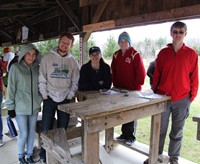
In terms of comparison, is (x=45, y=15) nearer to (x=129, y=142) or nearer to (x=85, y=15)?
(x=85, y=15)

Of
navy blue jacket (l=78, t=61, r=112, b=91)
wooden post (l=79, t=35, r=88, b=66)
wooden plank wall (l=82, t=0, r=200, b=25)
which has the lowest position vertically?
navy blue jacket (l=78, t=61, r=112, b=91)

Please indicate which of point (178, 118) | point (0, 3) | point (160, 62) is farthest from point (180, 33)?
point (0, 3)

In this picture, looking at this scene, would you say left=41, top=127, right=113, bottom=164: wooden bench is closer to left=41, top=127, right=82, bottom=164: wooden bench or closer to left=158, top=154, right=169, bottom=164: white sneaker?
left=41, top=127, right=82, bottom=164: wooden bench

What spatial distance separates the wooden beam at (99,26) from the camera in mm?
3679

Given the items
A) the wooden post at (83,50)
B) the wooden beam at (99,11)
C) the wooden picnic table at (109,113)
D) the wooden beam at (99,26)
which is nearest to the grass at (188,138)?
the wooden picnic table at (109,113)

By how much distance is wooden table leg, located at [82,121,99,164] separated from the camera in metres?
1.72

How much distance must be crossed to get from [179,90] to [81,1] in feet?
9.35

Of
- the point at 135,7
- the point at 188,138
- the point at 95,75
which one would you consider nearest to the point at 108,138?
the point at 95,75

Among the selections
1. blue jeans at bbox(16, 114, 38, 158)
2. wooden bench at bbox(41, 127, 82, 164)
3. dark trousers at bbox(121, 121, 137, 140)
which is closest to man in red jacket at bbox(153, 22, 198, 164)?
dark trousers at bbox(121, 121, 137, 140)

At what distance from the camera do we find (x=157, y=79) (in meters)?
2.40

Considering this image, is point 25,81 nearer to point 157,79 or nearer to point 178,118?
point 157,79

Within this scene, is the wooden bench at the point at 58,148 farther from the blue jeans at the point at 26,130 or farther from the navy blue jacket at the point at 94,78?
the navy blue jacket at the point at 94,78

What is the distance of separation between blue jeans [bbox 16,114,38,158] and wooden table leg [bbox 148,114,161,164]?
131 cm

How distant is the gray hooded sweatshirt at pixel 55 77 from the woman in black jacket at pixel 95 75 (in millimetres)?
241
